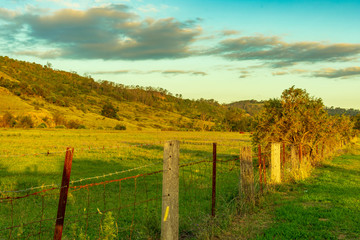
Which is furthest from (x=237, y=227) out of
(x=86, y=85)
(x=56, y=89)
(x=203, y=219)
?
(x=86, y=85)

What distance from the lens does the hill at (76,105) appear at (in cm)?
7931

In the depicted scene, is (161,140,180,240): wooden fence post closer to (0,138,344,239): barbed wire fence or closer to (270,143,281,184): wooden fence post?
(0,138,344,239): barbed wire fence

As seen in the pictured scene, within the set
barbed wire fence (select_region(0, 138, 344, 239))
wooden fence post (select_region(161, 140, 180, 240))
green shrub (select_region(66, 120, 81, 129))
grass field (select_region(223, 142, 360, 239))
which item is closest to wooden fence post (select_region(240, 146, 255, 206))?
barbed wire fence (select_region(0, 138, 344, 239))

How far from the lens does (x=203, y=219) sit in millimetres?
7637

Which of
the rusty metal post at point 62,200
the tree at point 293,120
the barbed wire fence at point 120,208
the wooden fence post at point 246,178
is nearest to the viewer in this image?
the rusty metal post at point 62,200

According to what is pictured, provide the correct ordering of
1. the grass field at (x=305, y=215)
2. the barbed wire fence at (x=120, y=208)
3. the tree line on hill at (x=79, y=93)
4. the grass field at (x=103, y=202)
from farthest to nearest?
1. the tree line on hill at (x=79, y=93)
2. the grass field at (x=305, y=215)
3. the grass field at (x=103, y=202)
4. the barbed wire fence at (x=120, y=208)

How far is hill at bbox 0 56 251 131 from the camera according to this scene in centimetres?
7931

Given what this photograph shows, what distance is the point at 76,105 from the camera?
389 ft

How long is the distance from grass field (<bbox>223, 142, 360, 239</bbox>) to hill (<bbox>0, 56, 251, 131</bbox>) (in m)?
63.9

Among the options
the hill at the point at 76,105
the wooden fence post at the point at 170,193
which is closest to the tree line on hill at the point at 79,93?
the hill at the point at 76,105

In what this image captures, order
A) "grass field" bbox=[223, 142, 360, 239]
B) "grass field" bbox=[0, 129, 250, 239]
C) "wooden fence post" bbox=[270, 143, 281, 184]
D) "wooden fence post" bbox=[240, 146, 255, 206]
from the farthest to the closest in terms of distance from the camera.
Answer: "wooden fence post" bbox=[270, 143, 281, 184]
"wooden fence post" bbox=[240, 146, 255, 206]
"grass field" bbox=[223, 142, 360, 239]
"grass field" bbox=[0, 129, 250, 239]

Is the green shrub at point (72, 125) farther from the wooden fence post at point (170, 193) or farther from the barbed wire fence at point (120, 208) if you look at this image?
the wooden fence post at point (170, 193)

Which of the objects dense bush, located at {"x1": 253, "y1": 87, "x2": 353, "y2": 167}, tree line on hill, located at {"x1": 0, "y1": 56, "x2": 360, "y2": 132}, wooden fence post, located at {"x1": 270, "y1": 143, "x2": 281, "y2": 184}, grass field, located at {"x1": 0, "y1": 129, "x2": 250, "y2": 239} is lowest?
grass field, located at {"x1": 0, "y1": 129, "x2": 250, "y2": 239}

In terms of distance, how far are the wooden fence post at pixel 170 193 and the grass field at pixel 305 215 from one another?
2.04m
